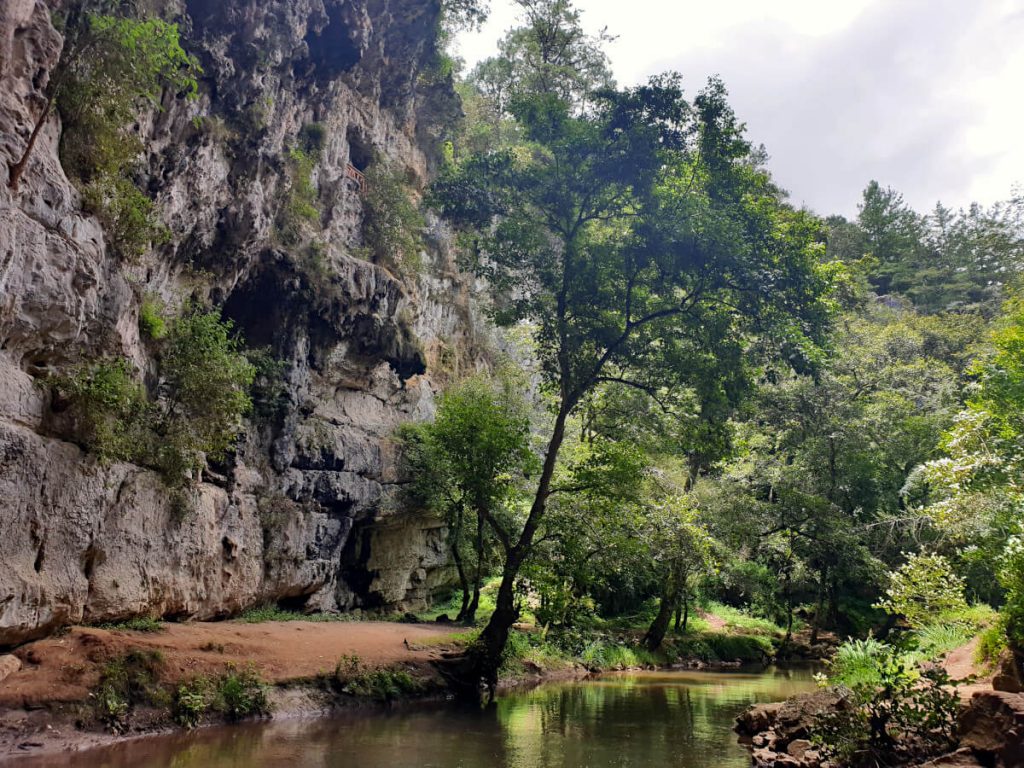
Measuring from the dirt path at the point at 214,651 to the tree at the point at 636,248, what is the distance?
2822 mm

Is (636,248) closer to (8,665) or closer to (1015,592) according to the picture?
(1015,592)

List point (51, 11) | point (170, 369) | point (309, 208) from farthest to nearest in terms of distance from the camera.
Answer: point (309, 208), point (170, 369), point (51, 11)

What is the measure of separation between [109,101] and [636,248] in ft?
38.7

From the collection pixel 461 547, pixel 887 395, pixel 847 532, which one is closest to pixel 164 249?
pixel 461 547

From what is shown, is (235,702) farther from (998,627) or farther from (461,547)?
(461,547)

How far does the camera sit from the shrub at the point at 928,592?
47.4 ft

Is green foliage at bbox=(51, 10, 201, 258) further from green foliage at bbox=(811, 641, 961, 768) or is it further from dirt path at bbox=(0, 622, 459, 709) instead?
green foliage at bbox=(811, 641, 961, 768)

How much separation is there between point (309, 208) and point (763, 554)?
85.0ft

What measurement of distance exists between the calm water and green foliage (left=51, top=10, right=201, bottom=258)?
9846mm

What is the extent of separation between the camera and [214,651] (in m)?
12.2

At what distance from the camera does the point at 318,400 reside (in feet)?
74.4

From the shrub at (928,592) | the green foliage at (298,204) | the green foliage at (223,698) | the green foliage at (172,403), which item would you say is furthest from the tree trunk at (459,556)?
the shrub at (928,592)

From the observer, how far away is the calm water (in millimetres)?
8602

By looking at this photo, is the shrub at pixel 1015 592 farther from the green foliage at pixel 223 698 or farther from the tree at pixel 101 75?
the tree at pixel 101 75
